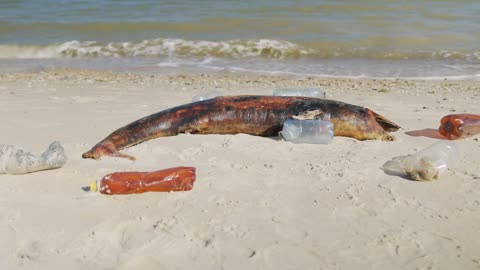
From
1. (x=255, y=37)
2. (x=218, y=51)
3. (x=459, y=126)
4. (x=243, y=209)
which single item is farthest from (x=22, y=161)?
(x=255, y=37)

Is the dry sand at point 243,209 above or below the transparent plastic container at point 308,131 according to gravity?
below

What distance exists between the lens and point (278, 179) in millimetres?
3855

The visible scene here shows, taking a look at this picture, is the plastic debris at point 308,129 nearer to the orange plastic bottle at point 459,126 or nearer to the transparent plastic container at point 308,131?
the transparent plastic container at point 308,131

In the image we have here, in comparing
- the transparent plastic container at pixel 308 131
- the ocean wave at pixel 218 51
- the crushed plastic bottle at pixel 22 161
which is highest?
the ocean wave at pixel 218 51

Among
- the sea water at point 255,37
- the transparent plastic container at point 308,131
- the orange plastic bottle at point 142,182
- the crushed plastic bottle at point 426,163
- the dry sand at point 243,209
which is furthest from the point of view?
the sea water at point 255,37

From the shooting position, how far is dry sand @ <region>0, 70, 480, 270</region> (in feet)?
9.51

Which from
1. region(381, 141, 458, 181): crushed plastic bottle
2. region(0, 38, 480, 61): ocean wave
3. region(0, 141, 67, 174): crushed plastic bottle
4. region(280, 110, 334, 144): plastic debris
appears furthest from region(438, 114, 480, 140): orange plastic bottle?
region(0, 38, 480, 61): ocean wave

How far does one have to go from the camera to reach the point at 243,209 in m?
3.39

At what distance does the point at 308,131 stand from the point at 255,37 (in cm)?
818

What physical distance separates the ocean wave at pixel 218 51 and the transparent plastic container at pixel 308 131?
6.56m

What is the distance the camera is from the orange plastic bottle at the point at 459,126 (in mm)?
4816

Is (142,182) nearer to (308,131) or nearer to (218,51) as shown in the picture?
(308,131)

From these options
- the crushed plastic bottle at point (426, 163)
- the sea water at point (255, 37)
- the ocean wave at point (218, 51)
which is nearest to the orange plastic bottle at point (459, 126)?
the crushed plastic bottle at point (426, 163)

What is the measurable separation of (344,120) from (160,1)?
1365 centimetres
